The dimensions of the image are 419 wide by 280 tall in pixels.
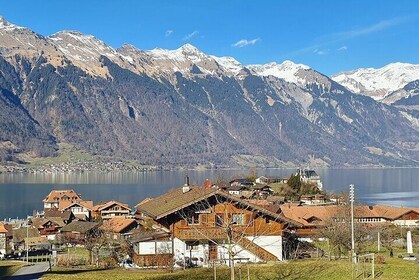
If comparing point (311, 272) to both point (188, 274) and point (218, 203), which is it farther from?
point (218, 203)

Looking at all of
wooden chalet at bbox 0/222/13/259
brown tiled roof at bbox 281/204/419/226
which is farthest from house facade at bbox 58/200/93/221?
brown tiled roof at bbox 281/204/419/226

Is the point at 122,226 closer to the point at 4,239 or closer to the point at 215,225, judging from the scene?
the point at 4,239

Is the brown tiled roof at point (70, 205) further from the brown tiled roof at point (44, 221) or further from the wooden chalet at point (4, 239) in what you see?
the wooden chalet at point (4, 239)

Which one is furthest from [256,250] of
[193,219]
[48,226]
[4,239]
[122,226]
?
[48,226]

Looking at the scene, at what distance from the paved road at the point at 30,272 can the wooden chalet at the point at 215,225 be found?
7339mm

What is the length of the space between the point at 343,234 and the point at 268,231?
6.30 meters

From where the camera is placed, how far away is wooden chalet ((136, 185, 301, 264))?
33.0 meters

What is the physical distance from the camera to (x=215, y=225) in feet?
110

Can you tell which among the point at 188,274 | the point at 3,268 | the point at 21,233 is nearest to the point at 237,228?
the point at 188,274

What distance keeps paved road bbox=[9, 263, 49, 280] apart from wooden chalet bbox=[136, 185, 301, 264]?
7.34 meters

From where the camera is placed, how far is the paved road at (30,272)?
30.5m

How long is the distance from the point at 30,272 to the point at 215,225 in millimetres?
11325

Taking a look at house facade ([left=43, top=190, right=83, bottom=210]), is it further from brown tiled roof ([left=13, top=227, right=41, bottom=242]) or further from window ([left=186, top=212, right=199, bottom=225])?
window ([left=186, top=212, right=199, bottom=225])

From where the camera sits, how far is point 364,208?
75.8 metres
